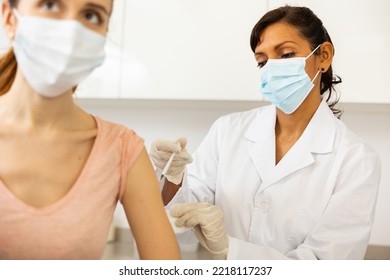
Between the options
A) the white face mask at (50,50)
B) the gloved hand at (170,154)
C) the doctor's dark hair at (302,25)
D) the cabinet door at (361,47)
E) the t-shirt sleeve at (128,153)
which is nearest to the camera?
the white face mask at (50,50)

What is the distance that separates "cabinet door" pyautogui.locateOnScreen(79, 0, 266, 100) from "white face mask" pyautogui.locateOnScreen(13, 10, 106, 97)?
0.63 m

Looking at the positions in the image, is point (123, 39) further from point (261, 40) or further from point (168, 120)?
point (261, 40)

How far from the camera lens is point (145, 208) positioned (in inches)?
35.7

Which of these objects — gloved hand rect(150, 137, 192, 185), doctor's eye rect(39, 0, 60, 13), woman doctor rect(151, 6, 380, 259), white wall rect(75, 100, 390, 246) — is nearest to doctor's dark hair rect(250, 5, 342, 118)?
woman doctor rect(151, 6, 380, 259)

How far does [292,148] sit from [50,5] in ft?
2.54

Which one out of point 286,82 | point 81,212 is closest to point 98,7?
point 81,212

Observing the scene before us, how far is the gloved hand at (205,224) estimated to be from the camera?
1.12 meters

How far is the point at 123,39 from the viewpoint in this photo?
1435 millimetres

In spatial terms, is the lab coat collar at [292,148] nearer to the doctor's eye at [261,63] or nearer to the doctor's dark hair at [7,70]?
the doctor's eye at [261,63]

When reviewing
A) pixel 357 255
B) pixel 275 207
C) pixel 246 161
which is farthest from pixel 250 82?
pixel 357 255

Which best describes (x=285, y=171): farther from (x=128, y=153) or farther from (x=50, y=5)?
(x=50, y=5)

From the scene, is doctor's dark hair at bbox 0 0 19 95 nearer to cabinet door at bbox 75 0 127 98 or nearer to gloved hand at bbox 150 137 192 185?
gloved hand at bbox 150 137 192 185

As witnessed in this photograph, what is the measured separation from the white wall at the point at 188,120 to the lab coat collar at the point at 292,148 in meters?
0.17

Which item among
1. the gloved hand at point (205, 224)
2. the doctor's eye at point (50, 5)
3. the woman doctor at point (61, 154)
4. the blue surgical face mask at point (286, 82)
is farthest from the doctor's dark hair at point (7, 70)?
the blue surgical face mask at point (286, 82)
